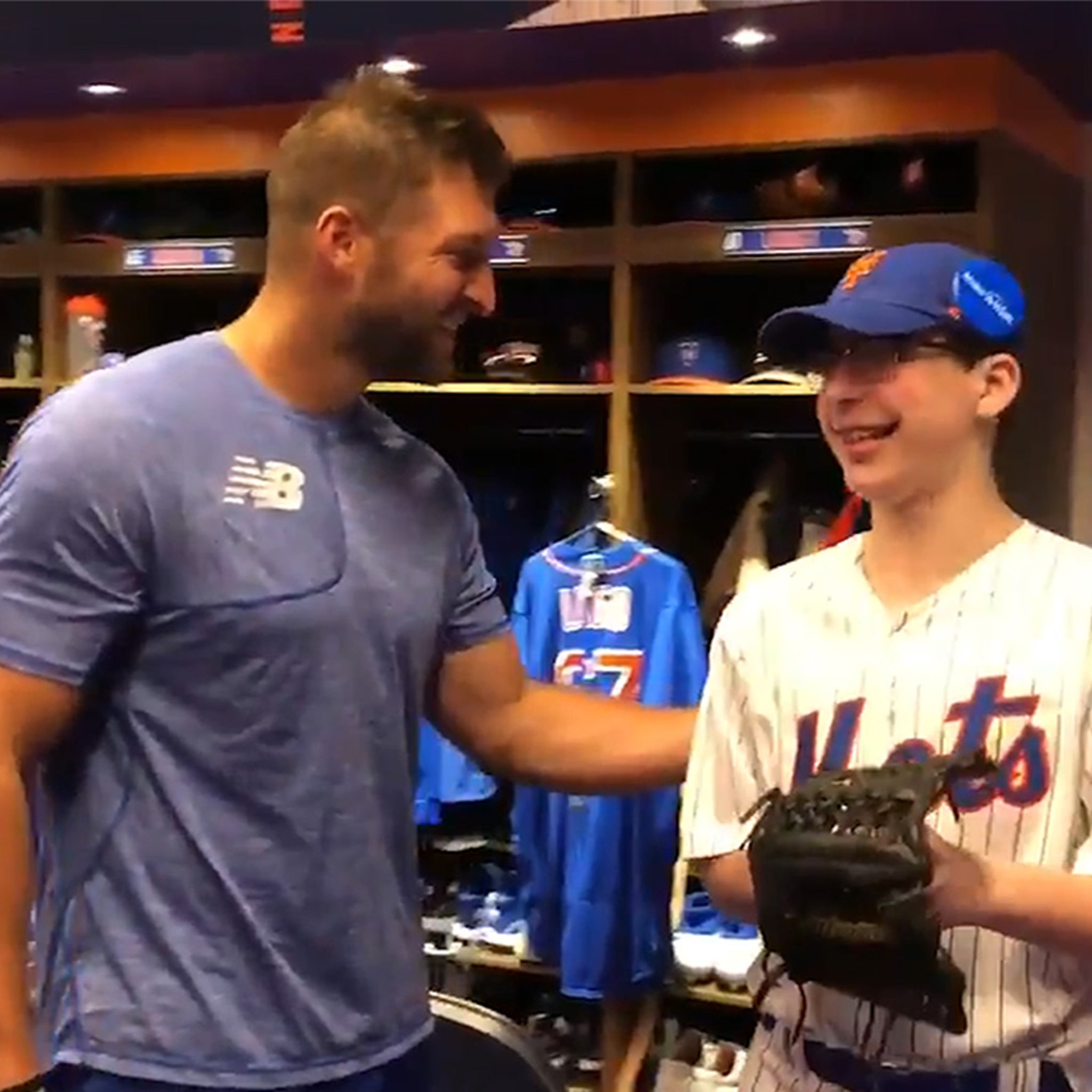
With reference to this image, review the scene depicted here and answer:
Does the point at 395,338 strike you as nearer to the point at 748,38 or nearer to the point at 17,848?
the point at 17,848

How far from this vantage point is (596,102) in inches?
131

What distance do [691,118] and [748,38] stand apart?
0.87ft

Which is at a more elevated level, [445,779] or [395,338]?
[395,338]

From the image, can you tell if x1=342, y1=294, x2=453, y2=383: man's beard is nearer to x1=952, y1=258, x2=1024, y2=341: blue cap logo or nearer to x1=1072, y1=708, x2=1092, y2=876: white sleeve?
x1=952, y1=258, x2=1024, y2=341: blue cap logo

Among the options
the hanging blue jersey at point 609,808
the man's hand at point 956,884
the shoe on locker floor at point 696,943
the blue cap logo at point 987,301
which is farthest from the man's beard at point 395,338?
the shoe on locker floor at point 696,943

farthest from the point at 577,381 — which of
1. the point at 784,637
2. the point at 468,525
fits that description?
the point at 784,637

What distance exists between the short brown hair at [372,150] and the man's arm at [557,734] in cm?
50

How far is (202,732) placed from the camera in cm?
153

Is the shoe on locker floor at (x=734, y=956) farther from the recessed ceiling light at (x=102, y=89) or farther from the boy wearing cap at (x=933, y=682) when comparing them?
the recessed ceiling light at (x=102, y=89)

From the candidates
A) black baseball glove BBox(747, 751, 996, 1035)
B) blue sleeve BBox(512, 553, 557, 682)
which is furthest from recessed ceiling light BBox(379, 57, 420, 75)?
black baseball glove BBox(747, 751, 996, 1035)

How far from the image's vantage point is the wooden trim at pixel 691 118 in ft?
9.94

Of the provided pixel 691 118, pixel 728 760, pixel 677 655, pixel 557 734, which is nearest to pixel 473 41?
pixel 691 118

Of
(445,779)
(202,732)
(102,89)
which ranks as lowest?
(445,779)

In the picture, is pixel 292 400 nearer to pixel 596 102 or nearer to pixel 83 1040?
pixel 83 1040
